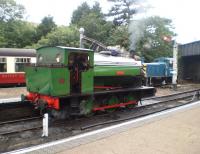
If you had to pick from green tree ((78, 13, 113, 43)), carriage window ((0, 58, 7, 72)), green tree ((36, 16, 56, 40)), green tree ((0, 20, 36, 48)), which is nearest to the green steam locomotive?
carriage window ((0, 58, 7, 72))

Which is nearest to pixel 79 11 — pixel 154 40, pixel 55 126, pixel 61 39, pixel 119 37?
pixel 61 39

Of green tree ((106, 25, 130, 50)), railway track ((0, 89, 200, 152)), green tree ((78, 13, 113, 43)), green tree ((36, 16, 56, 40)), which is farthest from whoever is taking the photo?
green tree ((36, 16, 56, 40))

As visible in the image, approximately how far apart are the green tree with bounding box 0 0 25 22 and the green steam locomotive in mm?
33949

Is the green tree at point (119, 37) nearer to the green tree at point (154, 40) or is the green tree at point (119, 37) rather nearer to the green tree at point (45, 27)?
the green tree at point (154, 40)

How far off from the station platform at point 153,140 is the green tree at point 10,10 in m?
37.9

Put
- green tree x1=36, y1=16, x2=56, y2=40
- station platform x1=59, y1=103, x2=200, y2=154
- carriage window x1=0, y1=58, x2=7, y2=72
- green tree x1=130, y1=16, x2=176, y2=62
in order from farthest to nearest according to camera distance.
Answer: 1. green tree x1=36, y1=16, x2=56, y2=40
2. green tree x1=130, y1=16, x2=176, y2=62
3. carriage window x1=0, y1=58, x2=7, y2=72
4. station platform x1=59, y1=103, x2=200, y2=154

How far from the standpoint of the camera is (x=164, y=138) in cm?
802

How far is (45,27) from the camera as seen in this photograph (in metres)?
43.8

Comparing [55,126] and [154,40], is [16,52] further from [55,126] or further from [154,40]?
[154,40]

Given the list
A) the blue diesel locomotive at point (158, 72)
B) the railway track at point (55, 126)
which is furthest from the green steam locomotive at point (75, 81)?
the blue diesel locomotive at point (158, 72)

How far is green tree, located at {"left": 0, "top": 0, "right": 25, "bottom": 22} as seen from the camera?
43.0m

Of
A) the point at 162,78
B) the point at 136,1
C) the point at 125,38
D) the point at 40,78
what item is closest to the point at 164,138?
the point at 40,78

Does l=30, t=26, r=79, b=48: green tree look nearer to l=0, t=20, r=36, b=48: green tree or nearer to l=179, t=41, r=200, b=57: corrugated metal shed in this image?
l=0, t=20, r=36, b=48: green tree

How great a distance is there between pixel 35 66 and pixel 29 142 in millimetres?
3327
